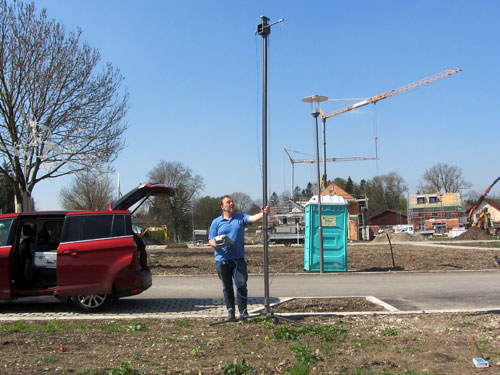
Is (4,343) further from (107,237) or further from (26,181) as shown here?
(26,181)

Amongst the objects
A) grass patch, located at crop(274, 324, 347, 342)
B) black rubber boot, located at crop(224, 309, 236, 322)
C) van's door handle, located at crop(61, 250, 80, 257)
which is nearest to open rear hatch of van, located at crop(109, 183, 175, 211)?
van's door handle, located at crop(61, 250, 80, 257)

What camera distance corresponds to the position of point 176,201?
→ 62719 millimetres

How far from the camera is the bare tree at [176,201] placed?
61844 millimetres

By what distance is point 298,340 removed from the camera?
539cm

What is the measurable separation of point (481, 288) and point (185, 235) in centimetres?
5723

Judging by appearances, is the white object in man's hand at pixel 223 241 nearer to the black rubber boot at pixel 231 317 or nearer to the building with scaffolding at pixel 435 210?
the black rubber boot at pixel 231 317

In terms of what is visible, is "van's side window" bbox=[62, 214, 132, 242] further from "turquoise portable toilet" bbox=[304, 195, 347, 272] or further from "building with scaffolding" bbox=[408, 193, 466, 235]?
"building with scaffolding" bbox=[408, 193, 466, 235]

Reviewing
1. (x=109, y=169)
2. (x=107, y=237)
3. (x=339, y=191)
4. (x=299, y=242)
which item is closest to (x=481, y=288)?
(x=107, y=237)

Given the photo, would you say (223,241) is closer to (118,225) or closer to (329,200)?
(118,225)

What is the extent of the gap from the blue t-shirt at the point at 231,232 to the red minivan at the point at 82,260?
1.88 meters

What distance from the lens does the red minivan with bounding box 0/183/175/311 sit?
7586 millimetres

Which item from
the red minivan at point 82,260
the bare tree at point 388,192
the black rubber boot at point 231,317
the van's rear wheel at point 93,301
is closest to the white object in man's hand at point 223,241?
the black rubber boot at point 231,317

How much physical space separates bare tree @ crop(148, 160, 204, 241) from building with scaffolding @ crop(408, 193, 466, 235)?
105ft

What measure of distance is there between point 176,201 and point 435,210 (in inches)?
1676
